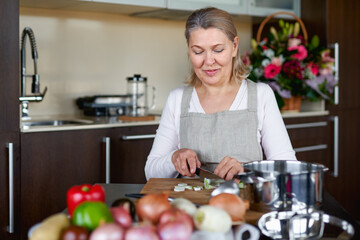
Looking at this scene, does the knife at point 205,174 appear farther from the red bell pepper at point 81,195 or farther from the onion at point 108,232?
the onion at point 108,232

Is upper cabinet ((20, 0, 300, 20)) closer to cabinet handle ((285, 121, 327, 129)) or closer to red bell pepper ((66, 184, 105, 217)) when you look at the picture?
cabinet handle ((285, 121, 327, 129))

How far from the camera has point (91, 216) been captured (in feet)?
3.03

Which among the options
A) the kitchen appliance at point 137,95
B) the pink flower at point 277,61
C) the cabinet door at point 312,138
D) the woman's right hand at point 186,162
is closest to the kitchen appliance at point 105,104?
the kitchen appliance at point 137,95

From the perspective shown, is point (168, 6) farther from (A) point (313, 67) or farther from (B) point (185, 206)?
(B) point (185, 206)

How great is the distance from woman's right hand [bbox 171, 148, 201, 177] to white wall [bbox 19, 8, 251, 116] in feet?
5.57

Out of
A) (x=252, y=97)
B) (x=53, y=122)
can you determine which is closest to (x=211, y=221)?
(x=252, y=97)

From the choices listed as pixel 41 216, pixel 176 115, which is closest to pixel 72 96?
pixel 41 216

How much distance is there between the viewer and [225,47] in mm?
1826

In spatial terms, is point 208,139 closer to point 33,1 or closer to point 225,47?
point 225,47

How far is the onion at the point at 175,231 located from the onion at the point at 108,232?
0.07 metres

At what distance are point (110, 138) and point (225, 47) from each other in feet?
3.64

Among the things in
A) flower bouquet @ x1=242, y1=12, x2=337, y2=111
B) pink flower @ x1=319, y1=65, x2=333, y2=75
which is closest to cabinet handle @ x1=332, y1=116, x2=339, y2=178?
flower bouquet @ x1=242, y1=12, x2=337, y2=111

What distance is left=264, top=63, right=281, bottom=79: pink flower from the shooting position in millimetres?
3289

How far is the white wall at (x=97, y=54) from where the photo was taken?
123 inches
